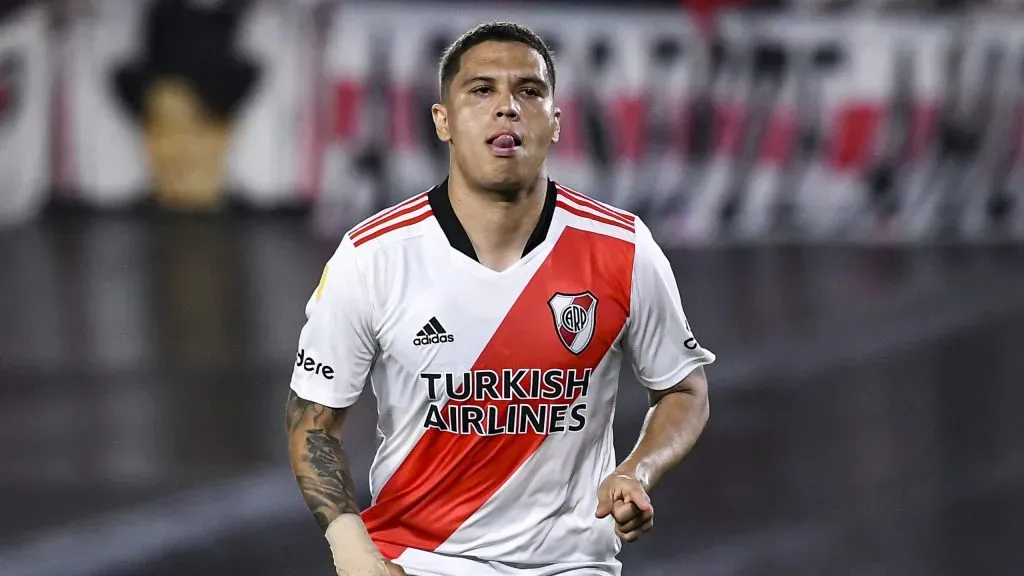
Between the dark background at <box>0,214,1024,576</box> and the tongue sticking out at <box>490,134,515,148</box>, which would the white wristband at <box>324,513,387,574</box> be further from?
the dark background at <box>0,214,1024,576</box>

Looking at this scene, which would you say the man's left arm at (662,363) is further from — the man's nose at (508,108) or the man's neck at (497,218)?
the man's nose at (508,108)

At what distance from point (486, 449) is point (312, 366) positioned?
486mm

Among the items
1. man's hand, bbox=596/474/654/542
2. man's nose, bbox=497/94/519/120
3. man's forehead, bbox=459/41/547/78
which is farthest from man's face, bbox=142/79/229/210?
man's hand, bbox=596/474/654/542

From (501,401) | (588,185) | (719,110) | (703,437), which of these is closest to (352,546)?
(501,401)

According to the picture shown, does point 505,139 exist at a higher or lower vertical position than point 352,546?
higher

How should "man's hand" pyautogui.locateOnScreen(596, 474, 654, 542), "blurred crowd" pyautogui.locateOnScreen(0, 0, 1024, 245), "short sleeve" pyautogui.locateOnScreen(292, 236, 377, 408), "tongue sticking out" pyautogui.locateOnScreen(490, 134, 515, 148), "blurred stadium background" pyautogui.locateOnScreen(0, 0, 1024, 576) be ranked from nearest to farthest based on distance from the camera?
"man's hand" pyautogui.locateOnScreen(596, 474, 654, 542)
"tongue sticking out" pyautogui.locateOnScreen(490, 134, 515, 148)
"short sleeve" pyautogui.locateOnScreen(292, 236, 377, 408)
"blurred stadium background" pyautogui.locateOnScreen(0, 0, 1024, 576)
"blurred crowd" pyautogui.locateOnScreen(0, 0, 1024, 245)

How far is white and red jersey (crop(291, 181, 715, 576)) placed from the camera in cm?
380

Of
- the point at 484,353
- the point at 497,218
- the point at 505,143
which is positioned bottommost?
the point at 484,353

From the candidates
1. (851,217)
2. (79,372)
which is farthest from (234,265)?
(851,217)

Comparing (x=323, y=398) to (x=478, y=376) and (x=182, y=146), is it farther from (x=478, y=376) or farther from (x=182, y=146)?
(x=182, y=146)

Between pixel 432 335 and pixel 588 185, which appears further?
pixel 588 185

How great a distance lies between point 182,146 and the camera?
16812 millimetres

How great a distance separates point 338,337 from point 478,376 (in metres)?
0.36

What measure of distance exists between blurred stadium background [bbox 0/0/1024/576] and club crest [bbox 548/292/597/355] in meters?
4.22
